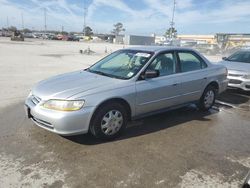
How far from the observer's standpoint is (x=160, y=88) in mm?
4844

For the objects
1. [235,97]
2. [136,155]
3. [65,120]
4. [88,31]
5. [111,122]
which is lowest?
[136,155]

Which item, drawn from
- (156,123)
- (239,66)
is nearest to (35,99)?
(156,123)

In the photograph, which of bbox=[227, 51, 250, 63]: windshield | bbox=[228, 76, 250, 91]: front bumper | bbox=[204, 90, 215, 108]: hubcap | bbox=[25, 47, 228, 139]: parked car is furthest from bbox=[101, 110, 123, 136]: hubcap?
bbox=[227, 51, 250, 63]: windshield

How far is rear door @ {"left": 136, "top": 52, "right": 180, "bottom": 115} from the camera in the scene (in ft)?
15.1

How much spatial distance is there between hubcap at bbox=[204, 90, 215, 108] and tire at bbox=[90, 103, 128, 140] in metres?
2.55

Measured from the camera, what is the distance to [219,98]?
7781mm

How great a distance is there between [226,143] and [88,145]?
2412 millimetres

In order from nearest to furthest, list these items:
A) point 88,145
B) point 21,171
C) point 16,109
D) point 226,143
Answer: point 21,171
point 88,145
point 226,143
point 16,109

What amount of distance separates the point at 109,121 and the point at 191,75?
7.52 ft

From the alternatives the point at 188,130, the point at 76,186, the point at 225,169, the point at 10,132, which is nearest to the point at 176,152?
the point at 225,169

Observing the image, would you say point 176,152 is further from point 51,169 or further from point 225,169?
point 51,169

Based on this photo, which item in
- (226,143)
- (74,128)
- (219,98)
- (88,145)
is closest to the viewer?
(74,128)

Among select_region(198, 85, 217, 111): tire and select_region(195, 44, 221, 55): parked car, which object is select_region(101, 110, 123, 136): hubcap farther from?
select_region(195, 44, 221, 55): parked car

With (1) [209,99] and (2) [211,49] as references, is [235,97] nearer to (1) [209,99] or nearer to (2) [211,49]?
(1) [209,99]
